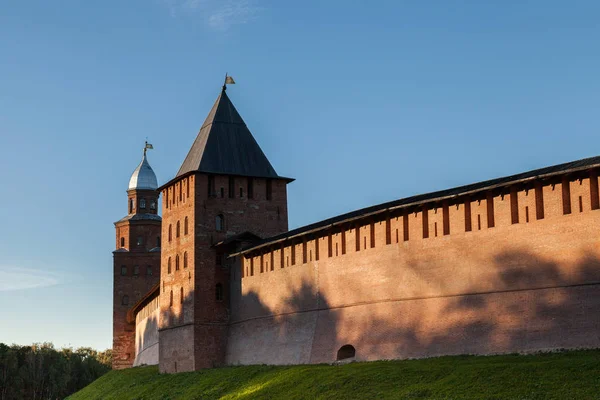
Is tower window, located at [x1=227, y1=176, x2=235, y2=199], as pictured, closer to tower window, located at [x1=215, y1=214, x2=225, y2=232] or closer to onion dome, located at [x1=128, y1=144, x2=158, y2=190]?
tower window, located at [x1=215, y1=214, x2=225, y2=232]

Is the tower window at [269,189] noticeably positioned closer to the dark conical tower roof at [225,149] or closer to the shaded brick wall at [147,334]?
the dark conical tower roof at [225,149]

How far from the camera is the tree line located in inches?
2837

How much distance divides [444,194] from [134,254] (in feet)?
126

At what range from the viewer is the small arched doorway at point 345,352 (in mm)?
31953

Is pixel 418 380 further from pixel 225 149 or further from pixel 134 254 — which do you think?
pixel 134 254

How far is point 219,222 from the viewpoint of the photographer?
40844mm

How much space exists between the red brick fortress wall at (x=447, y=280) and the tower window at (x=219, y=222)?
14.5 feet

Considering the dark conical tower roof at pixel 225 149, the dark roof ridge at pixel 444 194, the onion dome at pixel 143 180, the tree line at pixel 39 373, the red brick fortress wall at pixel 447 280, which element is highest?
the onion dome at pixel 143 180

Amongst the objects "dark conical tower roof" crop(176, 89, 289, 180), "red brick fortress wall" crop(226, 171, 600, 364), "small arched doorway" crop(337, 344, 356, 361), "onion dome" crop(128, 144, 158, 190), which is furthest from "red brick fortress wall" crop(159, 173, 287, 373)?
"onion dome" crop(128, 144, 158, 190)

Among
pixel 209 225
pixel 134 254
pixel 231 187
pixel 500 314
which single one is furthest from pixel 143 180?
pixel 500 314

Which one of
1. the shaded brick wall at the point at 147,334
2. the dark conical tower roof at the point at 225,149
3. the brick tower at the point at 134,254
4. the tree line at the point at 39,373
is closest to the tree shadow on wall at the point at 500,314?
the dark conical tower roof at the point at 225,149

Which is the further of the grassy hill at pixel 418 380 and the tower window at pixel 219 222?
the tower window at pixel 219 222

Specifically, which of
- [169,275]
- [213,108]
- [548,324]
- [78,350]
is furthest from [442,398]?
[78,350]

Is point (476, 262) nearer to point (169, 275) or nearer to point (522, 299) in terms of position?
point (522, 299)
